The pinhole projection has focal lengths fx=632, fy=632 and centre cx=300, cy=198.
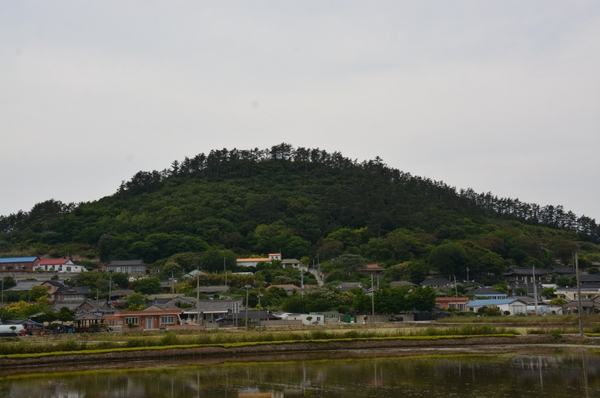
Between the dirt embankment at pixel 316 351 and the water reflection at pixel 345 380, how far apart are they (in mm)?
2096

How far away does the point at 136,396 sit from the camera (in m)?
20.1

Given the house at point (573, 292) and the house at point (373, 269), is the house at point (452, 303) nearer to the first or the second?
the house at point (573, 292)

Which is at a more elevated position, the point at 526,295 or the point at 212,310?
the point at 212,310

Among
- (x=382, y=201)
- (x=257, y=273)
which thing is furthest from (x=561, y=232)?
(x=257, y=273)

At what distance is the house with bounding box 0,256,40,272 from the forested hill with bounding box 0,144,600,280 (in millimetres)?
5579

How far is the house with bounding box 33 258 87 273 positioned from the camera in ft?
247

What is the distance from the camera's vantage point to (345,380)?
22047 mm

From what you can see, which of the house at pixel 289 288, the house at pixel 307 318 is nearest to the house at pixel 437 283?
the house at pixel 289 288

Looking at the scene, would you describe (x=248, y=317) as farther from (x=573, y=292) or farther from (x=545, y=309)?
(x=573, y=292)

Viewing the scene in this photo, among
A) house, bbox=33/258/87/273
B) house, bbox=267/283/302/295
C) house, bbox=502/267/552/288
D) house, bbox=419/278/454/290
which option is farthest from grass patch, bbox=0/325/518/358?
house, bbox=33/258/87/273

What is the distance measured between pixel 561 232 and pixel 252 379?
86.3 m

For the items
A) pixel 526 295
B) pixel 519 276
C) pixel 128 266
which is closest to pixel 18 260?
pixel 128 266

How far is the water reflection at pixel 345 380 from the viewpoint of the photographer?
19.8m

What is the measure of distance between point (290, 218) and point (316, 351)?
189ft
